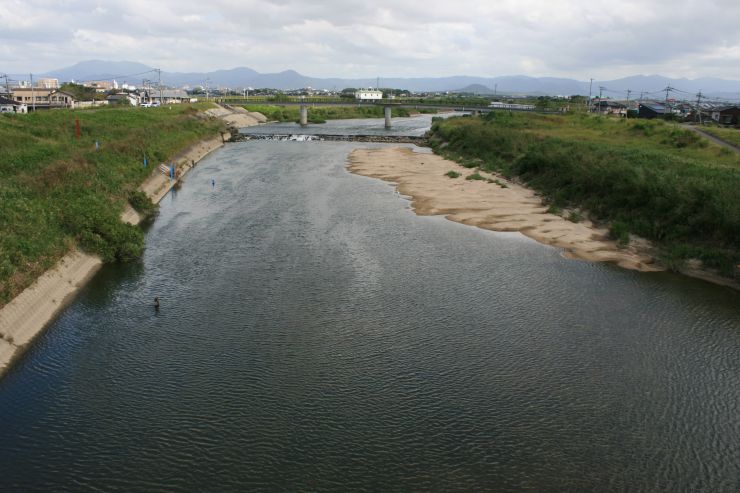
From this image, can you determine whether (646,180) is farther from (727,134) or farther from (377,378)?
(727,134)

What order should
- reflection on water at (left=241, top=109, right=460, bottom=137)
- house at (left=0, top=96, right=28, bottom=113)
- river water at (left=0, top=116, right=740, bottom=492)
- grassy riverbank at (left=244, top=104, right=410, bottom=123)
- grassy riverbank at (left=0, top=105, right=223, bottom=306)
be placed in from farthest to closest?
grassy riverbank at (left=244, top=104, right=410, bottom=123)
reflection on water at (left=241, top=109, right=460, bottom=137)
house at (left=0, top=96, right=28, bottom=113)
grassy riverbank at (left=0, top=105, right=223, bottom=306)
river water at (left=0, top=116, right=740, bottom=492)

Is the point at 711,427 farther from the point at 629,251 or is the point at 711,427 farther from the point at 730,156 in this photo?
the point at 730,156


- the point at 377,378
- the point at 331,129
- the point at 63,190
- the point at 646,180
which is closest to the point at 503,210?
the point at 646,180

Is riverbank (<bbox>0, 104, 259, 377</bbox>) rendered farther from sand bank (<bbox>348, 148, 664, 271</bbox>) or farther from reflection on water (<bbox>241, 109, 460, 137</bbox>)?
reflection on water (<bbox>241, 109, 460, 137</bbox>)

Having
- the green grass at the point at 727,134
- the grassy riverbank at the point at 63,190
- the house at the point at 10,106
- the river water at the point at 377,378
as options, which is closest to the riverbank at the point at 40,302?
the grassy riverbank at the point at 63,190

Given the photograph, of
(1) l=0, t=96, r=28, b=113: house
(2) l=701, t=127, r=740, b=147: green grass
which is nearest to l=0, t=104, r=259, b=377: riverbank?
(2) l=701, t=127, r=740, b=147: green grass

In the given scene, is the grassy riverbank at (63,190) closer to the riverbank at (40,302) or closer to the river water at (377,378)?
the riverbank at (40,302)
